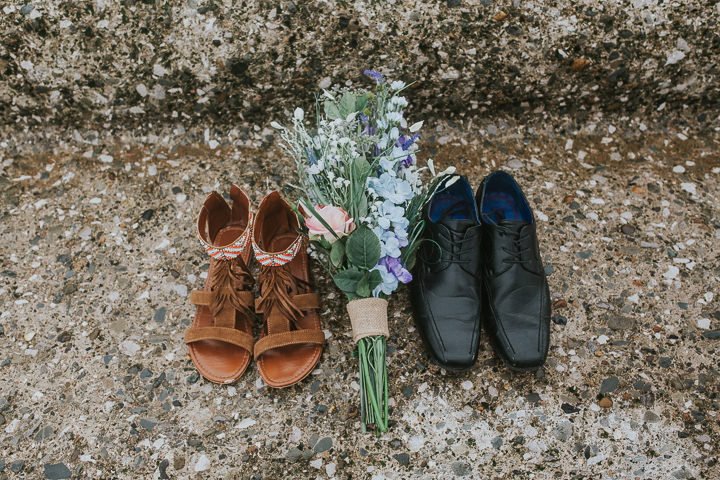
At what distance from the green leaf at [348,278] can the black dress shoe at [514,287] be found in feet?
2.09

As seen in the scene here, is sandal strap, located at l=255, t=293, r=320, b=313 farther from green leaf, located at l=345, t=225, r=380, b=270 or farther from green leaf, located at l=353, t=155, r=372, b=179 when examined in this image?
green leaf, located at l=353, t=155, r=372, b=179

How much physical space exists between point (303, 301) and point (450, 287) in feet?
2.10

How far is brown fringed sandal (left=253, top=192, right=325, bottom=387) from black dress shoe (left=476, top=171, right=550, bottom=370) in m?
0.76

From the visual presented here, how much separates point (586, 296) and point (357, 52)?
→ 67.7 inches

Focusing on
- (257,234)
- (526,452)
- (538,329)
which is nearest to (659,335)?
(538,329)

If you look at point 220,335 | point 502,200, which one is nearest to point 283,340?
point 220,335

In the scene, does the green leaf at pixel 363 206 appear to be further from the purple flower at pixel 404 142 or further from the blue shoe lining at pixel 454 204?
the blue shoe lining at pixel 454 204

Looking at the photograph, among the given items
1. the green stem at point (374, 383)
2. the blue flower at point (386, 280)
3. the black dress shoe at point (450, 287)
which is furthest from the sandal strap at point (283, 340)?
the black dress shoe at point (450, 287)

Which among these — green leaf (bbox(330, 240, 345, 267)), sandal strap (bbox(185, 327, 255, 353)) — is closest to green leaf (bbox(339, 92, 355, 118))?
green leaf (bbox(330, 240, 345, 267))

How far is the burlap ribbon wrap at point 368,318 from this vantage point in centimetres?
205

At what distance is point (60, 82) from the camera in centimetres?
291

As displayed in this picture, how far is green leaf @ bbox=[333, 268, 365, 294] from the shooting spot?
199cm

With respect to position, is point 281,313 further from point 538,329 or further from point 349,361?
point 538,329

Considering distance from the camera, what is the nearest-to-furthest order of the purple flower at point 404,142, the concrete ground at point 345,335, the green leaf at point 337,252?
the green leaf at point 337,252 → the concrete ground at point 345,335 → the purple flower at point 404,142
